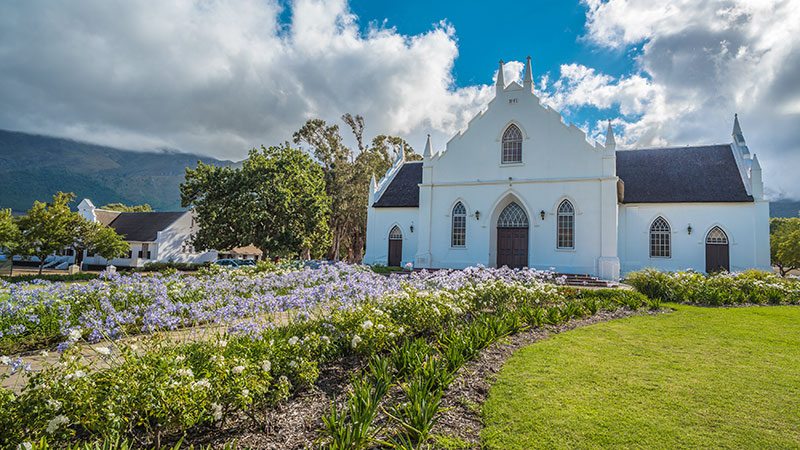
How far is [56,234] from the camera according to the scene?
18859mm

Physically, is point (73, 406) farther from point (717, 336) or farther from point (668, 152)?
point (668, 152)

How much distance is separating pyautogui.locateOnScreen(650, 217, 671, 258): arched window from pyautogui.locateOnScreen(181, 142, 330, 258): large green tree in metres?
19.0

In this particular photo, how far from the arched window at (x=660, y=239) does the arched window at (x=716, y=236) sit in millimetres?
1881

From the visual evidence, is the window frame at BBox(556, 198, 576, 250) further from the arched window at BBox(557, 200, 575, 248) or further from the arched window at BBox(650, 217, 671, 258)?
the arched window at BBox(650, 217, 671, 258)

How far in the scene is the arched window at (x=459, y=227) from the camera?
22109mm

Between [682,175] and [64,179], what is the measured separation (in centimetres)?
21057

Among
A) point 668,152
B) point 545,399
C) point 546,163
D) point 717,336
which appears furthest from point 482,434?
point 668,152

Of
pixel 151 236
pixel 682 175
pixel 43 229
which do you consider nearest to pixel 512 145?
pixel 682 175

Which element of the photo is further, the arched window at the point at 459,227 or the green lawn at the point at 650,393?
the arched window at the point at 459,227

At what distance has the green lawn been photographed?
3668 millimetres

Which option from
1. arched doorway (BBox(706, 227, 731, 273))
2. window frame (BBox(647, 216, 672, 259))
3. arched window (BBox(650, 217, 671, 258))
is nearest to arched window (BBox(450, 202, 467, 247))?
window frame (BBox(647, 216, 672, 259))

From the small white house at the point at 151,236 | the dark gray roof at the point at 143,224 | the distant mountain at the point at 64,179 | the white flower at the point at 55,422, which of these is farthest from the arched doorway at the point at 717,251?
the distant mountain at the point at 64,179

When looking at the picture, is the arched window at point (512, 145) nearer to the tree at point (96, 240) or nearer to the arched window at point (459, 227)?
the arched window at point (459, 227)

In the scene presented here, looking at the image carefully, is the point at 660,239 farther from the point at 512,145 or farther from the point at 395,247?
the point at 395,247
